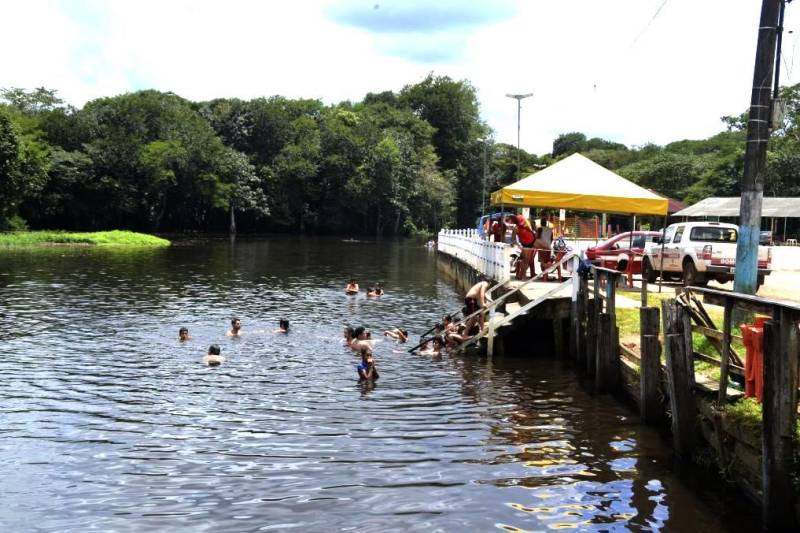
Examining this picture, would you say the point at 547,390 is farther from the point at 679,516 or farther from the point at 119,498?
the point at 119,498

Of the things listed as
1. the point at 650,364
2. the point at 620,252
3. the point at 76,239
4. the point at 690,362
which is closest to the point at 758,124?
the point at 650,364

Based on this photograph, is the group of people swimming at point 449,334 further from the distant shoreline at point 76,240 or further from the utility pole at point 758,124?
the distant shoreline at point 76,240

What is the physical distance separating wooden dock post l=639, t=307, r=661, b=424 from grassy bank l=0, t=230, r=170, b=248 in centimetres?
5719

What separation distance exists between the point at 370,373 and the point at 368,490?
241 inches

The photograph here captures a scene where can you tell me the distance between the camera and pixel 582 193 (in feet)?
66.3

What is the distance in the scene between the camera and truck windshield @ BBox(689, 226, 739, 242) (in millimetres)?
20758

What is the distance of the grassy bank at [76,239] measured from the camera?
58875 millimetres

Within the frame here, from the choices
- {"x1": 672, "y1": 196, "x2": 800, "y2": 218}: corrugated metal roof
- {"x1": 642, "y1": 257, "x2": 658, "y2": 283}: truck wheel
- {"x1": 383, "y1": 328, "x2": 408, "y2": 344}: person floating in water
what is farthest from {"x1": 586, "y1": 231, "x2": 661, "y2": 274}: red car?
{"x1": 672, "y1": 196, "x2": 800, "y2": 218}: corrugated metal roof

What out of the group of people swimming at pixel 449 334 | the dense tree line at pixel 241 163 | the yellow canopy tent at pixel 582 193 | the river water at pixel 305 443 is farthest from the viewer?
the dense tree line at pixel 241 163

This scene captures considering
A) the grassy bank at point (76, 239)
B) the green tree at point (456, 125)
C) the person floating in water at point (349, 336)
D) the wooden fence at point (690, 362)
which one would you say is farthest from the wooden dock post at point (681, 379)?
the green tree at point (456, 125)

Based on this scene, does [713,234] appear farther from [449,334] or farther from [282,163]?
[282,163]

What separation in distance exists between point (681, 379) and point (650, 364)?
1.44 meters

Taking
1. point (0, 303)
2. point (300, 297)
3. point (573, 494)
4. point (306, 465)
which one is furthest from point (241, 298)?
point (573, 494)

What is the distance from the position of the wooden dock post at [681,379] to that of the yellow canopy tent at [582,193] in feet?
34.6
